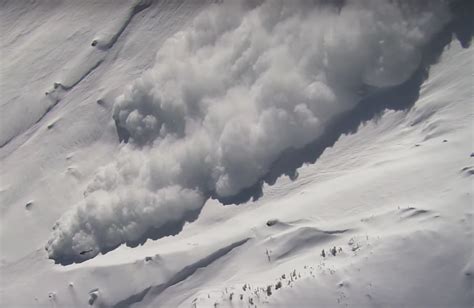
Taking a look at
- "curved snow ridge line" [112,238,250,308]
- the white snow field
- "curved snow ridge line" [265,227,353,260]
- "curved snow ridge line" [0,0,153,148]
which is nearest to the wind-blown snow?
the white snow field

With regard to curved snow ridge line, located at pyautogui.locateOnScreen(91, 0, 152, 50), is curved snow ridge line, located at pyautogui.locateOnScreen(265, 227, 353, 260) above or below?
below

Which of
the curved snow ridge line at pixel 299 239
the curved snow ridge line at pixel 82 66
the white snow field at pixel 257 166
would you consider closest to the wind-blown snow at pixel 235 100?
the white snow field at pixel 257 166

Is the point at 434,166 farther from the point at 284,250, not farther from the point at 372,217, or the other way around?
the point at 284,250

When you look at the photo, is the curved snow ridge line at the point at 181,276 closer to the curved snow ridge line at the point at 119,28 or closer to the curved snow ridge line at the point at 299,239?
the curved snow ridge line at the point at 299,239

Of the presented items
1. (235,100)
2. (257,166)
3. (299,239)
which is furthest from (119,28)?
(299,239)

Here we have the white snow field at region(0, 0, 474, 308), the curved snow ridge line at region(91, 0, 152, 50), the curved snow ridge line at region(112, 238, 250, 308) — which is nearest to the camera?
the white snow field at region(0, 0, 474, 308)

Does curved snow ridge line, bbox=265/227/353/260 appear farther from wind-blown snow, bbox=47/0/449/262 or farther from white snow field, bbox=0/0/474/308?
wind-blown snow, bbox=47/0/449/262

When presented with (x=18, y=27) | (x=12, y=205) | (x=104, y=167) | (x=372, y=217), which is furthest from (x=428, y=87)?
(x=18, y=27)
